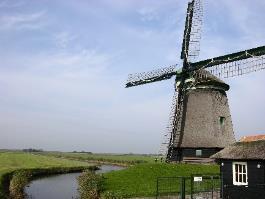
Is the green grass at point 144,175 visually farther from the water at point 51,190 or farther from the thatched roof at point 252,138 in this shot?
the thatched roof at point 252,138

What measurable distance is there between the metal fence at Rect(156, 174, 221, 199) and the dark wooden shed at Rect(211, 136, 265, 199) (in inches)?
37.7

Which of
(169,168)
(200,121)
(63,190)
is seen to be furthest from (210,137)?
(63,190)

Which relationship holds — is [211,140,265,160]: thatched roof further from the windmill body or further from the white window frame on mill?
the windmill body

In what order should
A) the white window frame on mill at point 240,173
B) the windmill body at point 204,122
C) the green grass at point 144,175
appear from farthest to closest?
the windmill body at point 204,122 → the green grass at point 144,175 → the white window frame on mill at point 240,173

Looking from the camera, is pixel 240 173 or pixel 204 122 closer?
pixel 240 173

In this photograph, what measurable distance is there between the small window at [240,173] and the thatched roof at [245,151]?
426 mm

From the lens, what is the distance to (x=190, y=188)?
25.7 meters

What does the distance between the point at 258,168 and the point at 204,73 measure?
57.5ft

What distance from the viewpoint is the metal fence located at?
21047 mm

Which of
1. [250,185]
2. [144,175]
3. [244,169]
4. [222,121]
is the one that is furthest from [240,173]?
[222,121]

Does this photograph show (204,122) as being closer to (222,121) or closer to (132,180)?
(222,121)

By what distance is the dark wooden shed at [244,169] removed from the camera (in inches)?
779

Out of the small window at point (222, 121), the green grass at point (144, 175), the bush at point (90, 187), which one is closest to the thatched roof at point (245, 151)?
the green grass at point (144, 175)

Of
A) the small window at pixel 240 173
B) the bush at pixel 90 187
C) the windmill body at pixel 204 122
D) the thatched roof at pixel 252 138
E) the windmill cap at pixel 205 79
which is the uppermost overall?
the windmill cap at pixel 205 79
